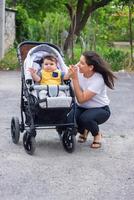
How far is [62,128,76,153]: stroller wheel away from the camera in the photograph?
6.58 meters

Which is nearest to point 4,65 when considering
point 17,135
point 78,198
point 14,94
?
point 14,94

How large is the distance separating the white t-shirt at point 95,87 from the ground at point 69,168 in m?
0.54

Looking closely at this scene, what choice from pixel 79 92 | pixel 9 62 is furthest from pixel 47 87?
pixel 9 62

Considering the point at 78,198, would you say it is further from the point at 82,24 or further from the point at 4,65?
the point at 82,24

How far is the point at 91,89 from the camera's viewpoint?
6773 mm

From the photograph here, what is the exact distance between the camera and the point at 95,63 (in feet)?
22.3

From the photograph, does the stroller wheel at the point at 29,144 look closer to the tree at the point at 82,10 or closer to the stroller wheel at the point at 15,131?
the stroller wheel at the point at 15,131

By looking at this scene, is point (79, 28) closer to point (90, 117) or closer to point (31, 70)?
point (31, 70)

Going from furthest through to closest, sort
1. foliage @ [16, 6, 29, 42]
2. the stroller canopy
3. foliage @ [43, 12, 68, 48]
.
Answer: foliage @ [16, 6, 29, 42], foliage @ [43, 12, 68, 48], the stroller canopy

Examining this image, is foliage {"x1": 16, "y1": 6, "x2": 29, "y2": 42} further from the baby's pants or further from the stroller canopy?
the baby's pants

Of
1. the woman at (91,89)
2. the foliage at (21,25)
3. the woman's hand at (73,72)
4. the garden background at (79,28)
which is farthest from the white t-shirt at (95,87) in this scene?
the foliage at (21,25)

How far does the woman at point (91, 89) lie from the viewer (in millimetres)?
6773

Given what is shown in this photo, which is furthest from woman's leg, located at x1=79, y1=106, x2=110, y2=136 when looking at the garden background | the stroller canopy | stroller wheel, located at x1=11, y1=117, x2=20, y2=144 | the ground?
the garden background

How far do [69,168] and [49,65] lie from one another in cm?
150
